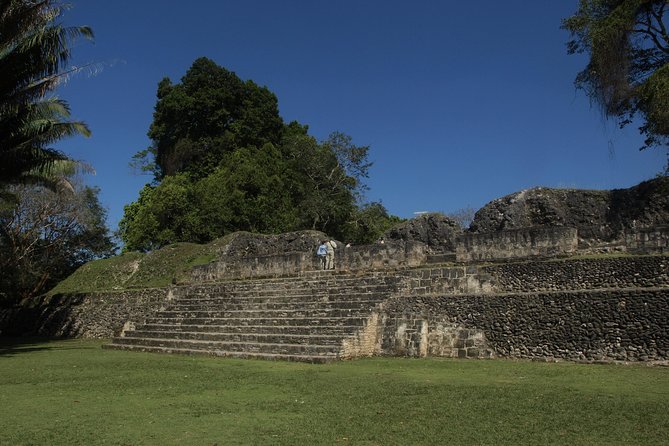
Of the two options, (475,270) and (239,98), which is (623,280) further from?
(239,98)

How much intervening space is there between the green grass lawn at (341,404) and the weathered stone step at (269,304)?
2534mm

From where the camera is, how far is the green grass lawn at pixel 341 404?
5336 millimetres

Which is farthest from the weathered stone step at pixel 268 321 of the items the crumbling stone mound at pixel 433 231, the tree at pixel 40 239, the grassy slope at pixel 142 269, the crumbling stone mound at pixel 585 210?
the tree at pixel 40 239

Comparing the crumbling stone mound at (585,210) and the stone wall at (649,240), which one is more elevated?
the crumbling stone mound at (585,210)

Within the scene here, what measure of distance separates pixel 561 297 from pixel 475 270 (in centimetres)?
232

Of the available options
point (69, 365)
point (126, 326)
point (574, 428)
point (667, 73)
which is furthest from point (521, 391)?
point (126, 326)

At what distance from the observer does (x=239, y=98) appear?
1396 inches

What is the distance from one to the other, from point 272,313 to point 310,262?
3.71m

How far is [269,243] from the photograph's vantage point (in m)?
21.7

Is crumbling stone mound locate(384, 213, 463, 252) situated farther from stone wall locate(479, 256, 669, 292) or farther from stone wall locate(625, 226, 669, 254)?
stone wall locate(625, 226, 669, 254)

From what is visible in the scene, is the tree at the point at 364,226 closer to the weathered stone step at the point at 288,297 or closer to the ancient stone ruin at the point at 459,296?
the ancient stone ruin at the point at 459,296

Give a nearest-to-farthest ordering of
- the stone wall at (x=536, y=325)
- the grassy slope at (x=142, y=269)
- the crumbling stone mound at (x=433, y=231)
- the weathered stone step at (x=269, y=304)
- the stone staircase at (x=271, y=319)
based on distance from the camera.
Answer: the stone wall at (x=536, y=325)
the stone staircase at (x=271, y=319)
the weathered stone step at (x=269, y=304)
the crumbling stone mound at (x=433, y=231)
the grassy slope at (x=142, y=269)

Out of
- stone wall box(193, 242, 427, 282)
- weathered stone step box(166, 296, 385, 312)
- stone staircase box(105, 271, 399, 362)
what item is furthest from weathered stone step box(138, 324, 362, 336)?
stone wall box(193, 242, 427, 282)

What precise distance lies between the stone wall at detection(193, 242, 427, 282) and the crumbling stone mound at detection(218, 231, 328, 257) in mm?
576
